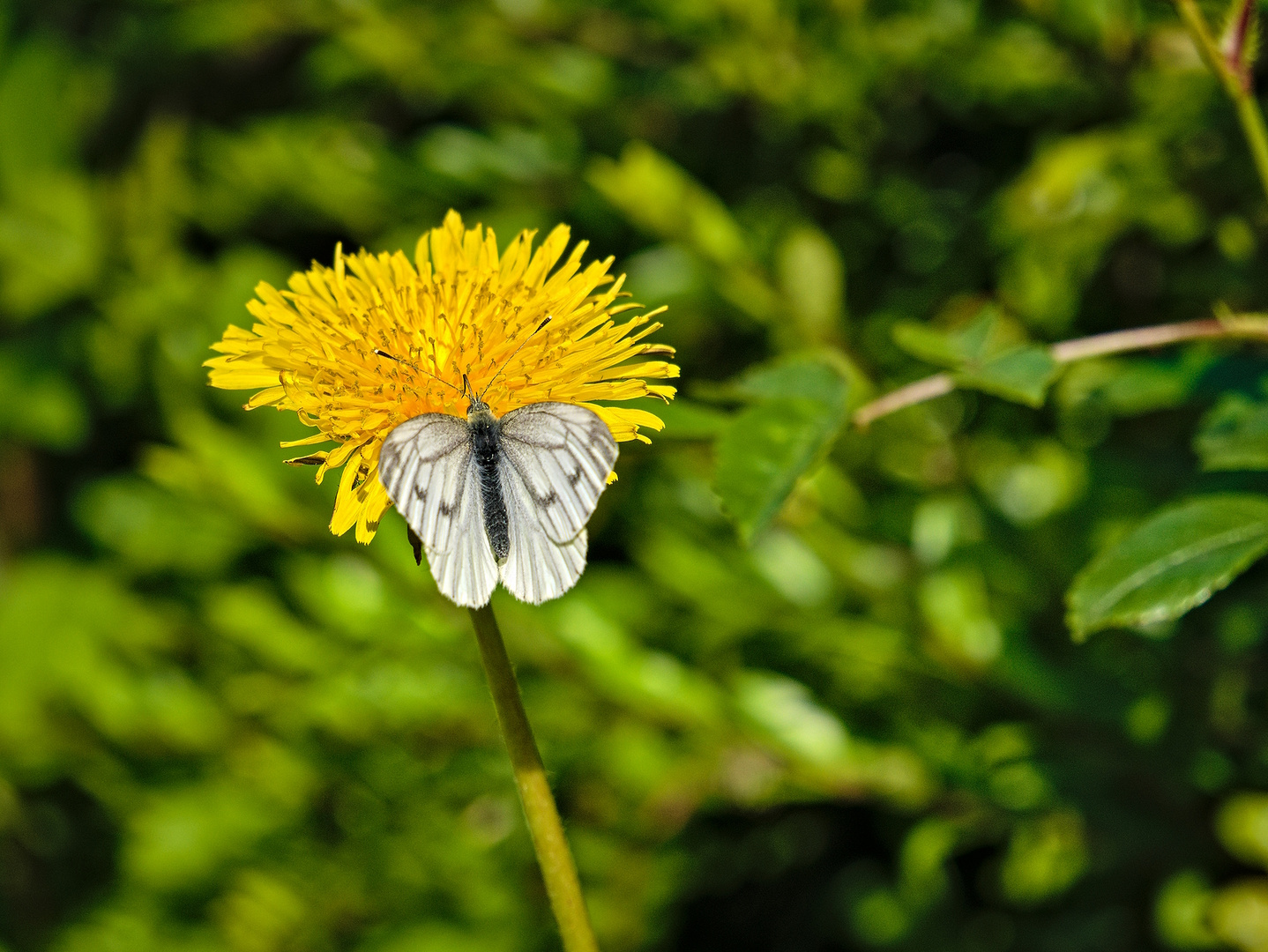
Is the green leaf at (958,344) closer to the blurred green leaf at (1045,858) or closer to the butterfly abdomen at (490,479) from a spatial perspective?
the butterfly abdomen at (490,479)

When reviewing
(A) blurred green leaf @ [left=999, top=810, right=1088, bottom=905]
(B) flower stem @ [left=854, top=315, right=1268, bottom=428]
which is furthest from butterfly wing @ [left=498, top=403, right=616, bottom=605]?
(A) blurred green leaf @ [left=999, top=810, right=1088, bottom=905]

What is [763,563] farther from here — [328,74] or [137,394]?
[137,394]

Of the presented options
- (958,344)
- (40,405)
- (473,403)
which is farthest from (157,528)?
(958,344)

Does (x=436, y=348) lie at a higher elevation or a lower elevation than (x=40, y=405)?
lower

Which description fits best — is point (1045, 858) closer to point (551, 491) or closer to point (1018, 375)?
point (1018, 375)

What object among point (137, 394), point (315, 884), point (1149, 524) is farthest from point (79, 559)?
point (1149, 524)

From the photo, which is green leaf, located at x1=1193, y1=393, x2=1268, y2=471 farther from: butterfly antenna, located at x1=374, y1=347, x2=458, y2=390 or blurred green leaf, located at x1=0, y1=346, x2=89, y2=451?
blurred green leaf, located at x1=0, y1=346, x2=89, y2=451
